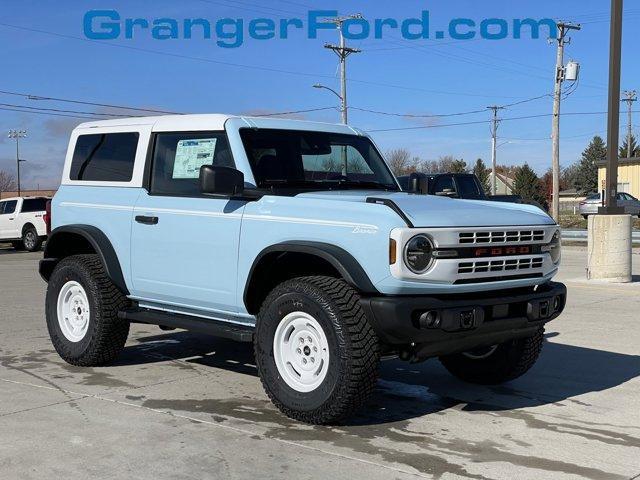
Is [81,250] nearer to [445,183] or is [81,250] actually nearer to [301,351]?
[301,351]

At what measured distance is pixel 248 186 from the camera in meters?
5.74

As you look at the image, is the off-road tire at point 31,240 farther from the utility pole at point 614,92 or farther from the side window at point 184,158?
the side window at point 184,158

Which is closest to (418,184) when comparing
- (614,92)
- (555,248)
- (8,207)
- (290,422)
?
(555,248)

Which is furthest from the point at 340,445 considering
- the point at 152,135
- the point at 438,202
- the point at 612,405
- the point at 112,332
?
the point at 152,135

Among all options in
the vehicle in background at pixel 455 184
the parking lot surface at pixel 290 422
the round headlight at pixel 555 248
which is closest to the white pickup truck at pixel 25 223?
the vehicle in background at pixel 455 184

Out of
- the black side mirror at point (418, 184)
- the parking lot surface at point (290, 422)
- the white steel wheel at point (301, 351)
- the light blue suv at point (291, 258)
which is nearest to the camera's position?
the parking lot surface at point (290, 422)

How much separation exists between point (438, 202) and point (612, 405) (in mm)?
2030

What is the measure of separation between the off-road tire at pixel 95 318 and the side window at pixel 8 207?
21.7 m

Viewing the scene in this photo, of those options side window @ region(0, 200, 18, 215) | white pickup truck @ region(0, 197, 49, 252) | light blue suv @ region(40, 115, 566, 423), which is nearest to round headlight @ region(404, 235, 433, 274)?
light blue suv @ region(40, 115, 566, 423)

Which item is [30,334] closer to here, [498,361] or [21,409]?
[21,409]

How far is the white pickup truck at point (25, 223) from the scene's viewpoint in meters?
26.6

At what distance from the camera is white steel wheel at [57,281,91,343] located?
22.8 ft

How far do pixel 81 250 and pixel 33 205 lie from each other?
832 inches

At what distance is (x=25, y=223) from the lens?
1057 inches
